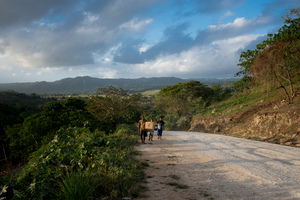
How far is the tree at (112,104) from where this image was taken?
25341 mm

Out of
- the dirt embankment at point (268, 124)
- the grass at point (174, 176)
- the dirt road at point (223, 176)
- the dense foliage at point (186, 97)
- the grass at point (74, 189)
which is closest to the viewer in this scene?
the grass at point (74, 189)

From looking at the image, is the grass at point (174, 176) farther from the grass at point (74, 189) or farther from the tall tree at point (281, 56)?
the tall tree at point (281, 56)

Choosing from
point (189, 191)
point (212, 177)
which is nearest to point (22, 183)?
point (189, 191)

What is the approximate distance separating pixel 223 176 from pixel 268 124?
10.8 m

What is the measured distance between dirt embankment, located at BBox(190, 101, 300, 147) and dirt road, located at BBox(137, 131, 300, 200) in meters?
4.28

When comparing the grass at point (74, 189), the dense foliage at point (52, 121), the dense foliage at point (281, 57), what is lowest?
the dense foliage at point (52, 121)

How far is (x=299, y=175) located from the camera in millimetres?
5312

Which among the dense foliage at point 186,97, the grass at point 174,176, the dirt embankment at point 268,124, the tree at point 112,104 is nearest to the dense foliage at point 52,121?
the tree at point 112,104

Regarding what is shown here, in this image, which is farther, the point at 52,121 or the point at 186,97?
the point at 186,97

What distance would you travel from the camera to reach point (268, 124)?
545 inches

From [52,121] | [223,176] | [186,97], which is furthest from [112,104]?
[223,176]

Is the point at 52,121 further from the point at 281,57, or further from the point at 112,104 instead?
the point at 281,57

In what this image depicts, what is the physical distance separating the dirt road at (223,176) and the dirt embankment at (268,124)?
4281mm

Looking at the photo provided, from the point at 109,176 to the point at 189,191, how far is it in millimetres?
2084
